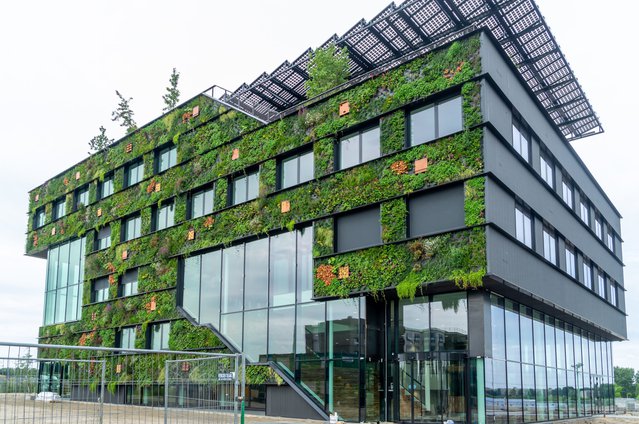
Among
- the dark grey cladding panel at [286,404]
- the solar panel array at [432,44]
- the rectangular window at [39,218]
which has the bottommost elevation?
the dark grey cladding panel at [286,404]

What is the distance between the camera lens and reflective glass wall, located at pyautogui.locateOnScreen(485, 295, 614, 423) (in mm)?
A: 22672

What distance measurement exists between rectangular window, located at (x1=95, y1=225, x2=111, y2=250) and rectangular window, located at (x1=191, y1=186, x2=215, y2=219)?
27.7 feet

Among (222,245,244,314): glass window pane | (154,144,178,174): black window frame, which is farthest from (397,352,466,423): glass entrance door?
(154,144,178,174): black window frame

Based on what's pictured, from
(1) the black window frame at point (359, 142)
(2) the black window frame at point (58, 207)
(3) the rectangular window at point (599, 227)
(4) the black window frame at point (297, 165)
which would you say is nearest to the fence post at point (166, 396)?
(1) the black window frame at point (359, 142)

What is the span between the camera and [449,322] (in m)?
22.5

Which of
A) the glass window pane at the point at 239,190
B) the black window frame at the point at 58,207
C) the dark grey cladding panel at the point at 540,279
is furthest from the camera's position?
the black window frame at the point at 58,207

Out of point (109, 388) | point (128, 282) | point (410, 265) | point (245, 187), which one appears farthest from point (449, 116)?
point (128, 282)

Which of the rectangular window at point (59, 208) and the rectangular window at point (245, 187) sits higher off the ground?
the rectangular window at point (59, 208)

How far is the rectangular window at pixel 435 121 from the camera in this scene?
75.3ft

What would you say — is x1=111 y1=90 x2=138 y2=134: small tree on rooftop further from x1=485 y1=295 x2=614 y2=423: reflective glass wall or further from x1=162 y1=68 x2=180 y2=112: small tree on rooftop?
x1=485 y1=295 x2=614 y2=423: reflective glass wall

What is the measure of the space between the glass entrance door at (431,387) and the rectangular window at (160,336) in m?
13.9

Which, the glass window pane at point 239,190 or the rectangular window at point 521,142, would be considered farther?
the glass window pane at point 239,190

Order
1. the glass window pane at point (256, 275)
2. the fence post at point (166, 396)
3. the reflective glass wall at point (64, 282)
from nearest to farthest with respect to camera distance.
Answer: the fence post at point (166, 396), the glass window pane at point (256, 275), the reflective glass wall at point (64, 282)

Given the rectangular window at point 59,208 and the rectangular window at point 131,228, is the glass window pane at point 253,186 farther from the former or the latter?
the rectangular window at point 59,208
